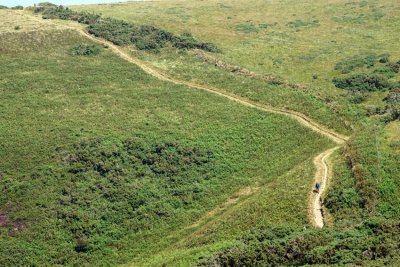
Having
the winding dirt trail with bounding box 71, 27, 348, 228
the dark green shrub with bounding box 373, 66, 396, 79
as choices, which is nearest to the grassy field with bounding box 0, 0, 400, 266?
the winding dirt trail with bounding box 71, 27, 348, 228

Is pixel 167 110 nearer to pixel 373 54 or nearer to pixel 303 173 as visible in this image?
pixel 303 173

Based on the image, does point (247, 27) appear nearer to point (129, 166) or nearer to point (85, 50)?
point (85, 50)

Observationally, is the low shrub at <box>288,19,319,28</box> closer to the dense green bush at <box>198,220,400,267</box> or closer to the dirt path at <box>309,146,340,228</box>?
the dirt path at <box>309,146,340,228</box>

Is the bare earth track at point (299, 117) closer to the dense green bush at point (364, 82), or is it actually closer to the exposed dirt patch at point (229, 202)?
the exposed dirt patch at point (229, 202)

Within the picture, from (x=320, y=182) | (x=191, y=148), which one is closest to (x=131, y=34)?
(x=191, y=148)

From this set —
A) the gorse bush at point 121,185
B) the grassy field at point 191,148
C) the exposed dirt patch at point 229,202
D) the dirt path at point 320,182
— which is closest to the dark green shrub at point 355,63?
the grassy field at point 191,148

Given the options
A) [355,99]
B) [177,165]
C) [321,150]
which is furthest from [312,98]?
[177,165]
